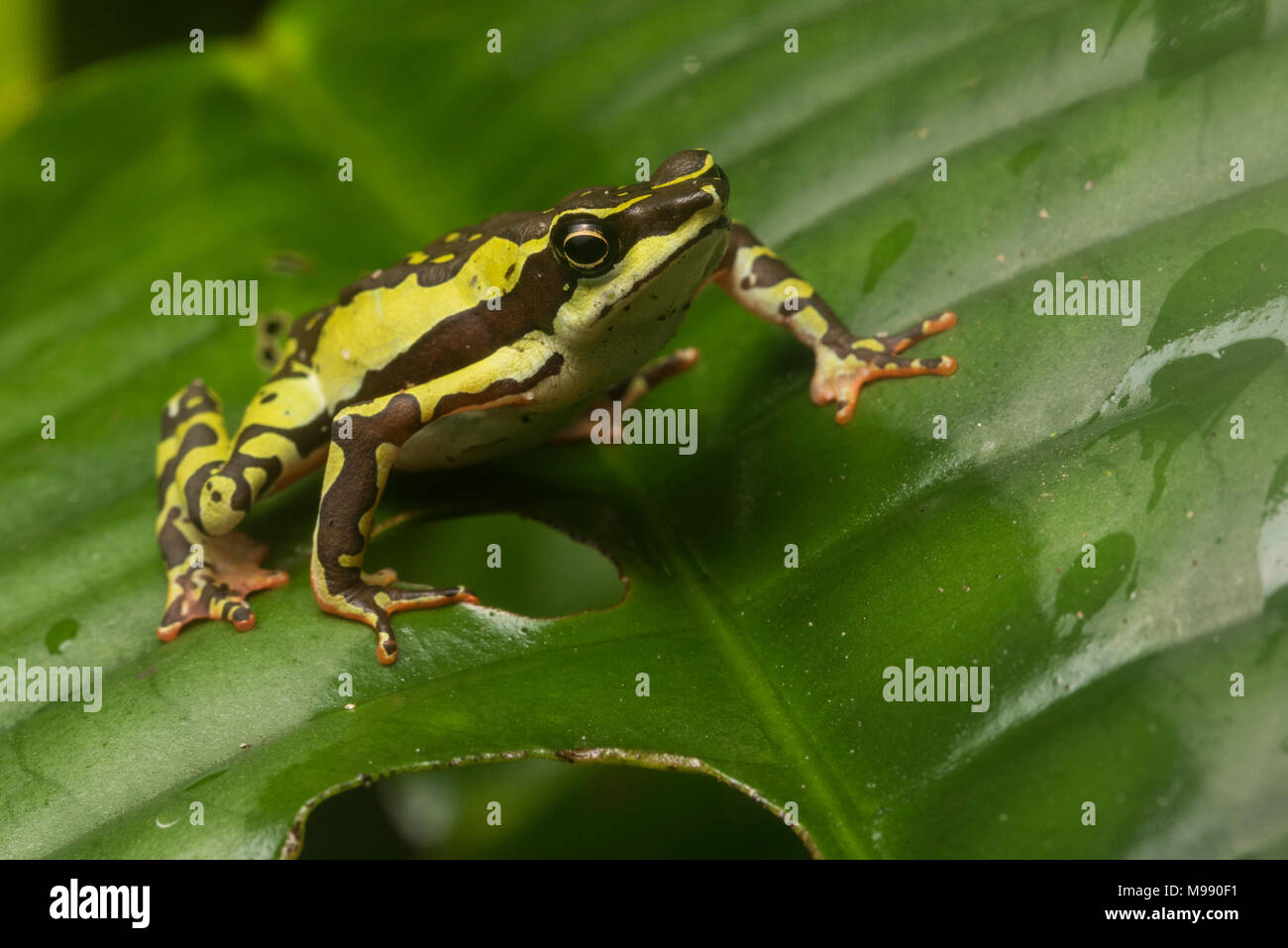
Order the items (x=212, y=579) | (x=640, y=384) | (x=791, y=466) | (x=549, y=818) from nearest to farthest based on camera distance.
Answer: (x=791, y=466) < (x=212, y=579) < (x=549, y=818) < (x=640, y=384)

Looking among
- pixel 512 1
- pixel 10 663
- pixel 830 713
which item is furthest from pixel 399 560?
pixel 512 1

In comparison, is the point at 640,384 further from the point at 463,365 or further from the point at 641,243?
the point at 641,243

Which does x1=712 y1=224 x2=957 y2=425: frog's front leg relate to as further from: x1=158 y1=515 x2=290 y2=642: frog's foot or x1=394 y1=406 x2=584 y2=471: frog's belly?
x1=158 y1=515 x2=290 y2=642: frog's foot

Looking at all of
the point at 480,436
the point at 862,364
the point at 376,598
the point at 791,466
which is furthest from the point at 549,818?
the point at 862,364

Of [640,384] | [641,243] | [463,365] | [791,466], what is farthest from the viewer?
[640,384]

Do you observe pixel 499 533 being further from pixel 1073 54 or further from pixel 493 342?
pixel 1073 54

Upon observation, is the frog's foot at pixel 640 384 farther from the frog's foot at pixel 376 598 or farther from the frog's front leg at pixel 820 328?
the frog's foot at pixel 376 598

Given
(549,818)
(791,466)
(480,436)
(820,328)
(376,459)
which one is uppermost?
(820,328)
